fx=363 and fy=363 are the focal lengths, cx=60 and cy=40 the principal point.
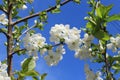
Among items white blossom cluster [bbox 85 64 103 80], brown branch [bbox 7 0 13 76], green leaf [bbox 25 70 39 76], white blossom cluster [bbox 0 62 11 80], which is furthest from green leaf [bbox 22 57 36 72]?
brown branch [bbox 7 0 13 76]

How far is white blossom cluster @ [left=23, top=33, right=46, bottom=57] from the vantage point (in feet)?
11.1

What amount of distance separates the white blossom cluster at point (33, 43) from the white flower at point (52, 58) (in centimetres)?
13

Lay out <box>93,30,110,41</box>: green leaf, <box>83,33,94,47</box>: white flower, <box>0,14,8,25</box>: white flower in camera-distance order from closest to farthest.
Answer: <box>93,30,110,41</box>: green leaf < <box>83,33,94,47</box>: white flower < <box>0,14,8,25</box>: white flower

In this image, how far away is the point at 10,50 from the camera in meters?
4.07

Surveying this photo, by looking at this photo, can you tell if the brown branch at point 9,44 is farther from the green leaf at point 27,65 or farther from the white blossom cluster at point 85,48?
the white blossom cluster at point 85,48

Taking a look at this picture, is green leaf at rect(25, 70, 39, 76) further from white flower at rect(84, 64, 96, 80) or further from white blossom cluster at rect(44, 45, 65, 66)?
white blossom cluster at rect(44, 45, 65, 66)

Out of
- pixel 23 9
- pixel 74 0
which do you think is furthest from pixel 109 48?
pixel 23 9

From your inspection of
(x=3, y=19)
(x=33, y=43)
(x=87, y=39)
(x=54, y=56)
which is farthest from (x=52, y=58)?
(x=3, y=19)

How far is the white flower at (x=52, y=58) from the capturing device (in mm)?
3330

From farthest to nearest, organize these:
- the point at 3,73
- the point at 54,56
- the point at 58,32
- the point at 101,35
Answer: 1. the point at 54,56
2. the point at 58,32
3. the point at 101,35
4. the point at 3,73

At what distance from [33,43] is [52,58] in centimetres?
24

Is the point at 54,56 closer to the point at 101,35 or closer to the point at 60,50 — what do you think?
the point at 60,50

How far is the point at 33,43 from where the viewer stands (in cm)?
342

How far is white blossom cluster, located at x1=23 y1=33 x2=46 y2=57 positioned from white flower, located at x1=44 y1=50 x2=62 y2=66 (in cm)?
13
